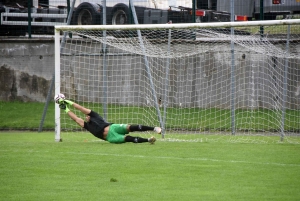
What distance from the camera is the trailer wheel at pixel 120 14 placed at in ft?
73.9

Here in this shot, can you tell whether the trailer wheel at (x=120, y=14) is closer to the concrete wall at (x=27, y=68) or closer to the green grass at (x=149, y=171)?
the concrete wall at (x=27, y=68)

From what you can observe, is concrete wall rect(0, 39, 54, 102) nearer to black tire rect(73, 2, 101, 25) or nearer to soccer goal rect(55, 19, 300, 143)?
black tire rect(73, 2, 101, 25)

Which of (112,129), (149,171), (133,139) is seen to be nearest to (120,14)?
(112,129)

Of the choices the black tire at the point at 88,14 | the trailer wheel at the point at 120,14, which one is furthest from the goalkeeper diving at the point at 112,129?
the black tire at the point at 88,14

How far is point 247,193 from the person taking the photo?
9.08m

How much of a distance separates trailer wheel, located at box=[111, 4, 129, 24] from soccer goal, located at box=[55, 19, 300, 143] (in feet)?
4.60

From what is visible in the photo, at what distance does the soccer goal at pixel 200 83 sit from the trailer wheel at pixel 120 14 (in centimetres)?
140

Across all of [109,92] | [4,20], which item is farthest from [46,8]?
[109,92]

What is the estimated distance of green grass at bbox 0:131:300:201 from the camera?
30.0ft

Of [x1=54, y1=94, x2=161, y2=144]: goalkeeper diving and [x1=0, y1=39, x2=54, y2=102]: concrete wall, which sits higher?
[x1=0, y1=39, x2=54, y2=102]: concrete wall

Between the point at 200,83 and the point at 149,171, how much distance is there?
9.22 m

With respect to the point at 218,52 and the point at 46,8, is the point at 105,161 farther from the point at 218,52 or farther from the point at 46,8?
the point at 46,8

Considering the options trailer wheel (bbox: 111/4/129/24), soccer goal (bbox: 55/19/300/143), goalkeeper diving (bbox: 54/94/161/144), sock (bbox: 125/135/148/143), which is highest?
trailer wheel (bbox: 111/4/129/24)

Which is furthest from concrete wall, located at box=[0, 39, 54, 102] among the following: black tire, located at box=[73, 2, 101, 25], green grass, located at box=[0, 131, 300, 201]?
green grass, located at box=[0, 131, 300, 201]
